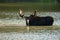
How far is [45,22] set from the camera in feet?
17.6

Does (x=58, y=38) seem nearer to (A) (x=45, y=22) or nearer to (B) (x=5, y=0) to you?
(A) (x=45, y=22)

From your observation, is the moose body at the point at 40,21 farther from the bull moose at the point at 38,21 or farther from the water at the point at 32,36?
the water at the point at 32,36

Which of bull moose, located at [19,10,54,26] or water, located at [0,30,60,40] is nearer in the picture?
water, located at [0,30,60,40]

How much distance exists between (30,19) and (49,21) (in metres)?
0.38

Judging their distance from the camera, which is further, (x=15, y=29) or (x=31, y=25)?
(x=31, y=25)

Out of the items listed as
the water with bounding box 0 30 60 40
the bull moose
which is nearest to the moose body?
the bull moose

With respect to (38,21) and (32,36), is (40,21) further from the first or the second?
(32,36)

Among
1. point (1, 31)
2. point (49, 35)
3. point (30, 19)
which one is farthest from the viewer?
point (30, 19)

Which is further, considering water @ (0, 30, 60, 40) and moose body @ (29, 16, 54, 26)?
moose body @ (29, 16, 54, 26)

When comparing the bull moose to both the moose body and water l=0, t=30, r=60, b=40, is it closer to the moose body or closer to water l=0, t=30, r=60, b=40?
the moose body

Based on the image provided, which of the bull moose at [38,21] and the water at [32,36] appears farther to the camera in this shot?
the bull moose at [38,21]

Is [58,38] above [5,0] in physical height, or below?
above

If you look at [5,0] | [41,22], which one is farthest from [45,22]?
[5,0]

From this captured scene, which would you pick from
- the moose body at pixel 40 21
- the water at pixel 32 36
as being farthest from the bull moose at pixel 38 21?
the water at pixel 32 36
